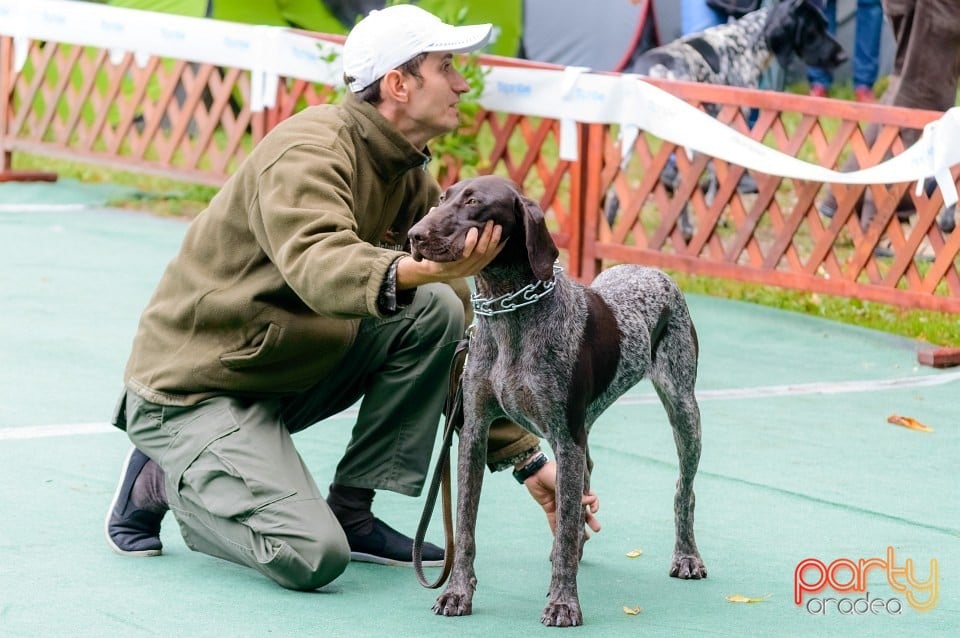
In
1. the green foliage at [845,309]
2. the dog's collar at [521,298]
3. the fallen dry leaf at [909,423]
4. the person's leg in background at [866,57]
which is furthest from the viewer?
the person's leg in background at [866,57]

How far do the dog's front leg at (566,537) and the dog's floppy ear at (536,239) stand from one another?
450 mm

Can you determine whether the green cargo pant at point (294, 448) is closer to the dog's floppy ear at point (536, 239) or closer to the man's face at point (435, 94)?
the man's face at point (435, 94)

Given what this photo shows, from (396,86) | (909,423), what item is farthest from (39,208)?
(396,86)

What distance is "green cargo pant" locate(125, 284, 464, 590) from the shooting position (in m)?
3.96

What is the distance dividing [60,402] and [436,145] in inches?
150

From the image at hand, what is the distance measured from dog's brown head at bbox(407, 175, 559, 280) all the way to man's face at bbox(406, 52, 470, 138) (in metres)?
0.59

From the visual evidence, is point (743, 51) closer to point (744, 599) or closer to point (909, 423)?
point (909, 423)

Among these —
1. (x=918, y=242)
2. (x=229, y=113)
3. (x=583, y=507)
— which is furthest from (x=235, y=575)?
(x=229, y=113)

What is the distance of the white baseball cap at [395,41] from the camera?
3.98 metres

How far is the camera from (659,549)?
444 cm

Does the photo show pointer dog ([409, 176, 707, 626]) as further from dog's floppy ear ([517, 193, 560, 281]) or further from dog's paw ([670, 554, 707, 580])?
dog's paw ([670, 554, 707, 580])

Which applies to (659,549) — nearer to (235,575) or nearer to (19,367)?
(235,575)

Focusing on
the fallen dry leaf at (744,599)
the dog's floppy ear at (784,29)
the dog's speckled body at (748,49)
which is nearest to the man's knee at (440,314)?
the fallen dry leaf at (744,599)

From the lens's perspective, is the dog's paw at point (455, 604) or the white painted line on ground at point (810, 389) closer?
the dog's paw at point (455, 604)
